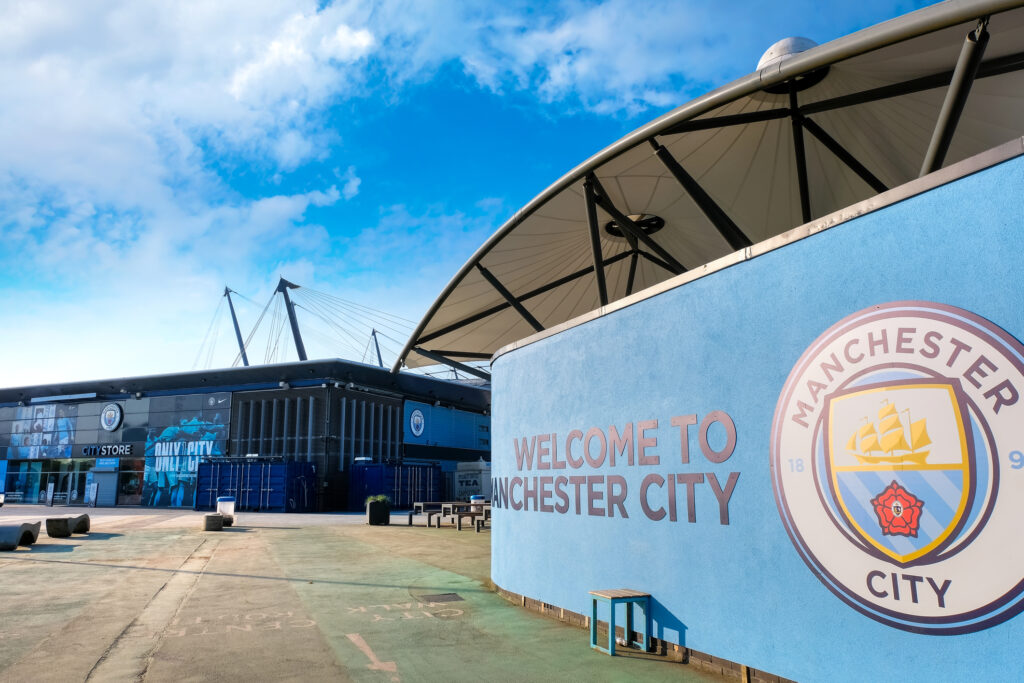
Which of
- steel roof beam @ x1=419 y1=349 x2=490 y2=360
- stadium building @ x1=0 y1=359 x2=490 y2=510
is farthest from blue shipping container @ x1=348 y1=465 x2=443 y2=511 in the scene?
steel roof beam @ x1=419 y1=349 x2=490 y2=360

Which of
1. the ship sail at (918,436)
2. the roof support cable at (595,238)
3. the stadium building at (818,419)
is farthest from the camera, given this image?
the roof support cable at (595,238)

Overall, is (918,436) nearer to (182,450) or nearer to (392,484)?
(392,484)

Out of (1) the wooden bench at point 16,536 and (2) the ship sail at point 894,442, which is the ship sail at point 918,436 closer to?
(2) the ship sail at point 894,442

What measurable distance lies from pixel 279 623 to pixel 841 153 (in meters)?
11.9

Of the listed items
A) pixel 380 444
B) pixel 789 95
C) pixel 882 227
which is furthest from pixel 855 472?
pixel 380 444

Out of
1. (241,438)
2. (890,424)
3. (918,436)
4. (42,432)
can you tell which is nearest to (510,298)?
(890,424)

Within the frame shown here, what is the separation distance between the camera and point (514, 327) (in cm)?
1933

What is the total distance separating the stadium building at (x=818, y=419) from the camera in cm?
446

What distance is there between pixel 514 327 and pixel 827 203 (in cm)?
880

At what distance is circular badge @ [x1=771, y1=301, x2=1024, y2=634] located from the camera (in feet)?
14.1

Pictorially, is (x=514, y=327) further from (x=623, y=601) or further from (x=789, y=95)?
(x=623, y=601)

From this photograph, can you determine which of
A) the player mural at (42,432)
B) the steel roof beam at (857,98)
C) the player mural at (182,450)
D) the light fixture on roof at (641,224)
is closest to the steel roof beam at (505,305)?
the light fixture on roof at (641,224)

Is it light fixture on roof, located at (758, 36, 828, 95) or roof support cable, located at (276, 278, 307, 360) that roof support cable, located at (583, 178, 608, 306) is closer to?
light fixture on roof, located at (758, 36, 828, 95)

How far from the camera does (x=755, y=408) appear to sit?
239 inches
